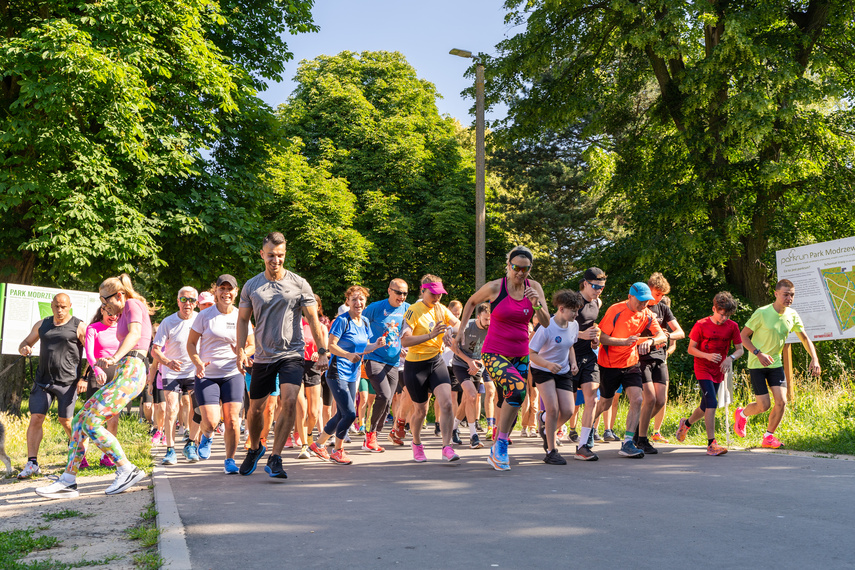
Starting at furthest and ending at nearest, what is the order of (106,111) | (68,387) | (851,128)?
(851,128) → (106,111) → (68,387)

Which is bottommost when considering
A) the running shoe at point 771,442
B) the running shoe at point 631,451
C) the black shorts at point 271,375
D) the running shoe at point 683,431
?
the running shoe at point 631,451

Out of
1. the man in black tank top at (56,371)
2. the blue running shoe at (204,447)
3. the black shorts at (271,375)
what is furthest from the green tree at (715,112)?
the man in black tank top at (56,371)

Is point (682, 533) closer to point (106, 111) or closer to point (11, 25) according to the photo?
point (106, 111)

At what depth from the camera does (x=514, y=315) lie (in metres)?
8.07

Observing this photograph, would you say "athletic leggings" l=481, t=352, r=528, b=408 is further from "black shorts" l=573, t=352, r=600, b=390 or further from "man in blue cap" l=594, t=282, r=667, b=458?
"black shorts" l=573, t=352, r=600, b=390

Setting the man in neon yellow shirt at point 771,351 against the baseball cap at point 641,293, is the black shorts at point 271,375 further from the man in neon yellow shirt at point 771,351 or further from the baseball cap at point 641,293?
the man in neon yellow shirt at point 771,351

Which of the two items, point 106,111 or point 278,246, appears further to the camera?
point 106,111

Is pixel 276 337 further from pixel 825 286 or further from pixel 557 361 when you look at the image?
pixel 825 286

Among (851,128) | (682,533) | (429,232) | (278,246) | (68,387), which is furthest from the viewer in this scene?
(429,232)

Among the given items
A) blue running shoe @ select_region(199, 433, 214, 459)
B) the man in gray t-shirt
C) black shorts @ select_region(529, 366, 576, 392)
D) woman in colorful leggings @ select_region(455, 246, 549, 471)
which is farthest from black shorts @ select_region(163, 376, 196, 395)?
black shorts @ select_region(529, 366, 576, 392)

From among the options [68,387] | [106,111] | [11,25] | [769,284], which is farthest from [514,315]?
[769,284]

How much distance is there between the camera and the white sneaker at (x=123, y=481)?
6980 mm

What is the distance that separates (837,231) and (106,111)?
18.0 metres

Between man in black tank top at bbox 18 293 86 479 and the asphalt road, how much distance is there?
1.43 m
